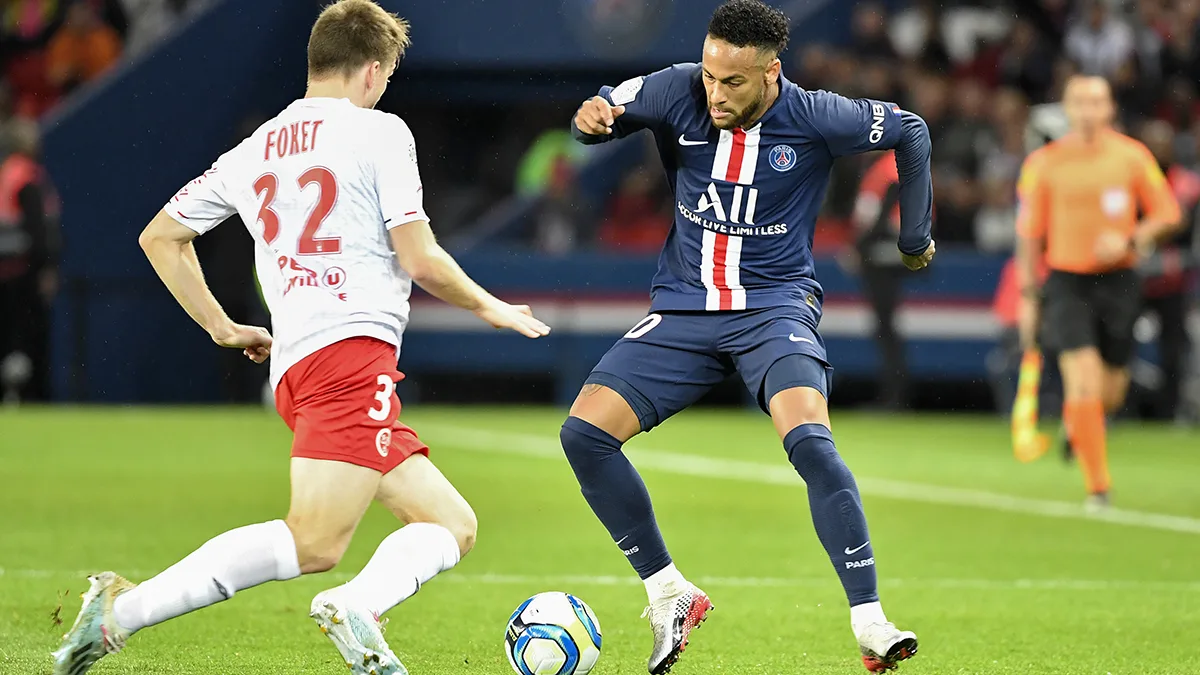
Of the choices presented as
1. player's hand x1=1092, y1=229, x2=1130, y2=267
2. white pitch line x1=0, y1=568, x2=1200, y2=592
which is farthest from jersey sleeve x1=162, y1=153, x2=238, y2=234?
player's hand x1=1092, y1=229, x2=1130, y2=267

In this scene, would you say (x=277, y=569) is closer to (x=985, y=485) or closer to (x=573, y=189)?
(x=985, y=485)

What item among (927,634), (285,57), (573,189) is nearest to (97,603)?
(927,634)

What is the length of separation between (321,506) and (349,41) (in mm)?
1283

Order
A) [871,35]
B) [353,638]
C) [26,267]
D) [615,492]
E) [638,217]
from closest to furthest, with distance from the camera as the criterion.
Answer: [353,638], [615,492], [26,267], [638,217], [871,35]

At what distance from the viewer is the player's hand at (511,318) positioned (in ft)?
16.3

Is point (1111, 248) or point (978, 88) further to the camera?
point (978, 88)

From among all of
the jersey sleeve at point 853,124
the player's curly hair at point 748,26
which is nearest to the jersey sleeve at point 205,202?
the player's curly hair at point 748,26

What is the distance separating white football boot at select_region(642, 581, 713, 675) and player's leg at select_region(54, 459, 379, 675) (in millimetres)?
1243

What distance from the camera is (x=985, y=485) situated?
12.0m

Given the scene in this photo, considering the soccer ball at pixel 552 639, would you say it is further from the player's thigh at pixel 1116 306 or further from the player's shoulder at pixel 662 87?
the player's thigh at pixel 1116 306

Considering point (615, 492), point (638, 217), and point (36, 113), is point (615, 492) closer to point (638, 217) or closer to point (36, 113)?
point (638, 217)

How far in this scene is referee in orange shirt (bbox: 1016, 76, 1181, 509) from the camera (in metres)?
10.6

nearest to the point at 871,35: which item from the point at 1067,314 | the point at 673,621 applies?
the point at 1067,314

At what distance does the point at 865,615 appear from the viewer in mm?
5387
